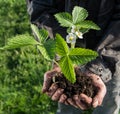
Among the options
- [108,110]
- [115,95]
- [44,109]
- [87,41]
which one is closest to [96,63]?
[87,41]

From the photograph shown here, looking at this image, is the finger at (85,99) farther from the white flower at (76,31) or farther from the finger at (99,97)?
the white flower at (76,31)

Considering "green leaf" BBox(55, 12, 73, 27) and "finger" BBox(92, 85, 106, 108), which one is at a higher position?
"green leaf" BBox(55, 12, 73, 27)

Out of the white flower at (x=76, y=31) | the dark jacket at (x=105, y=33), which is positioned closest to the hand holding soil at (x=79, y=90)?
the dark jacket at (x=105, y=33)

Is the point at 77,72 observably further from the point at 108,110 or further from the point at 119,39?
the point at 108,110

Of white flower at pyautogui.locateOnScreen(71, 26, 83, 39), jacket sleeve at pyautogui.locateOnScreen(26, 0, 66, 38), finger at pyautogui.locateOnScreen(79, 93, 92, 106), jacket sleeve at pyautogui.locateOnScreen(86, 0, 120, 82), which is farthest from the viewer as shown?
jacket sleeve at pyautogui.locateOnScreen(26, 0, 66, 38)

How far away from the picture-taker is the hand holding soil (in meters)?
2.23

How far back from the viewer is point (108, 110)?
3041 millimetres

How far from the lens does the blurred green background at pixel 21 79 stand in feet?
11.2

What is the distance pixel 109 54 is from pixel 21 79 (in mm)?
1540

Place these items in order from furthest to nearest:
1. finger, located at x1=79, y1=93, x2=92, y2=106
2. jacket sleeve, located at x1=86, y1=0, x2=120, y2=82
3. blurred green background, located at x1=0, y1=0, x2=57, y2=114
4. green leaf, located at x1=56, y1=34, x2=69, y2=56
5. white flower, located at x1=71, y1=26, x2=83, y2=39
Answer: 1. blurred green background, located at x1=0, y1=0, x2=57, y2=114
2. jacket sleeve, located at x1=86, y1=0, x2=120, y2=82
3. finger, located at x1=79, y1=93, x2=92, y2=106
4. white flower, located at x1=71, y1=26, x2=83, y2=39
5. green leaf, located at x1=56, y1=34, x2=69, y2=56

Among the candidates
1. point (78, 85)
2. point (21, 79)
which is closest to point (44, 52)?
point (78, 85)

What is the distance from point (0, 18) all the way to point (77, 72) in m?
2.71

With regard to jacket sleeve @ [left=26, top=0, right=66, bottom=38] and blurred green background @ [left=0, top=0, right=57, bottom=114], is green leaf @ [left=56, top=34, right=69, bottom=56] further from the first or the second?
blurred green background @ [left=0, top=0, right=57, bottom=114]

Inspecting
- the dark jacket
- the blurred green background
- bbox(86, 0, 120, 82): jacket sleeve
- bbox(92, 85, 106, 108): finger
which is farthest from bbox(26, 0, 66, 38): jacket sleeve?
the blurred green background
